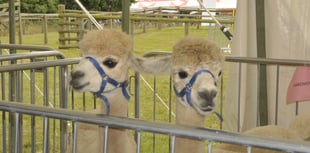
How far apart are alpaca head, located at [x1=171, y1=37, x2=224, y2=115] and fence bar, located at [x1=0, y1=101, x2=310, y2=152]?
49 cm

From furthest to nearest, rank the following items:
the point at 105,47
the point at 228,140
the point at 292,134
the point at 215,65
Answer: the point at 292,134
the point at 105,47
the point at 215,65
the point at 228,140

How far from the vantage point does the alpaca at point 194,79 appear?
2117mm

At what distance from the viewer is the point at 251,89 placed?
4402 mm

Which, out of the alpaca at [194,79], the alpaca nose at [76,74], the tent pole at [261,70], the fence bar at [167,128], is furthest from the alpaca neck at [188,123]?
the tent pole at [261,70]

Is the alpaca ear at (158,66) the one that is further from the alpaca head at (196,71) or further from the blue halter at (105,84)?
the blue halter at (105,84)

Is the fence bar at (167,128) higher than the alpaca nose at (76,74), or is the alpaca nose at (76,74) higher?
the alpaca nose at (76,74)

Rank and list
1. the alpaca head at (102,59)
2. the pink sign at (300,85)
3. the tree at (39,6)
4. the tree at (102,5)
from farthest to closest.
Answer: the tree at (39,6), the tree at (102,5), the pink sign at (300,85), the alpaca head at (102,59)

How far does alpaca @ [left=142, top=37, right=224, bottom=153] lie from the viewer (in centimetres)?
212

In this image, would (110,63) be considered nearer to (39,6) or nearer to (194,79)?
(194,79)

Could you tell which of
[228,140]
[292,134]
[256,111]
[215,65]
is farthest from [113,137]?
[256,111]

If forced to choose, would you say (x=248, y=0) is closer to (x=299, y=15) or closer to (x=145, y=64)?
(x=299, y=15)

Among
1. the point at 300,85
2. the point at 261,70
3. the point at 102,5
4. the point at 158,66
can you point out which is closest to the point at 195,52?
the point at 158,66

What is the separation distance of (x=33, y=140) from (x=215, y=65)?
1441 millimetres

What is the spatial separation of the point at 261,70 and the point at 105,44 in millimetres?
2119
